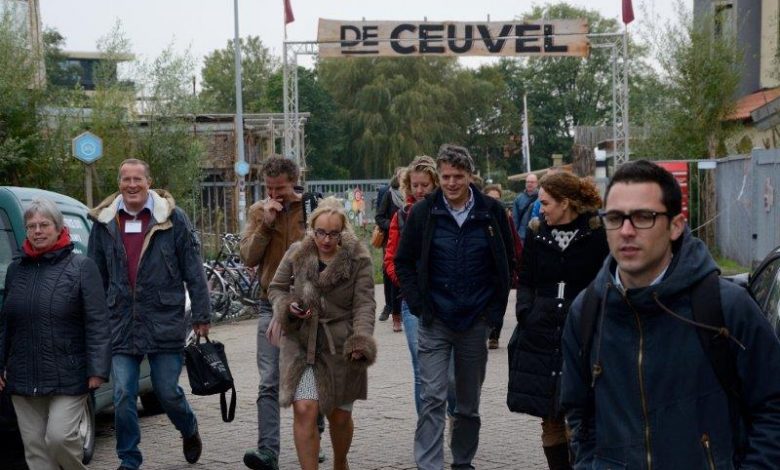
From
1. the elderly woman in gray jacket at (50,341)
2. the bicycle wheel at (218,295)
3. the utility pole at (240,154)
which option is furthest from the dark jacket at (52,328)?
the utility pole at (240,154)

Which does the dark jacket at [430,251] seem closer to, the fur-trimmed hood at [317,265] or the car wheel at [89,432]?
the fur-trimmed hood at [317,265]

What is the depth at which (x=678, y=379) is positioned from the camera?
3.46m

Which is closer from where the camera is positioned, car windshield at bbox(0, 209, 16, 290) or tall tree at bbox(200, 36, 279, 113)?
car windshield at bbox(0, 209, 16, 290)

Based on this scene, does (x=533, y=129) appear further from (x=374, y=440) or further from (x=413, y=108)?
(x=374, y=440)

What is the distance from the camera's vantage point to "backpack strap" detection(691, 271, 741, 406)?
11.2 feet

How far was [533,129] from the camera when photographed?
93188mm

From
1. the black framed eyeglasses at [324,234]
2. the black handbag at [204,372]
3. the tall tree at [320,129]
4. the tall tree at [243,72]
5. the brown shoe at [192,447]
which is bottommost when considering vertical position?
the brown shoe at [192,447]

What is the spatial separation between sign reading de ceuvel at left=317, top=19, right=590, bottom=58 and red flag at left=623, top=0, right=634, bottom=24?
0.99 metres

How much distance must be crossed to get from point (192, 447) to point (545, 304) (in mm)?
2867

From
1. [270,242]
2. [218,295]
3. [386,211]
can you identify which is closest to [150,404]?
[270,242]

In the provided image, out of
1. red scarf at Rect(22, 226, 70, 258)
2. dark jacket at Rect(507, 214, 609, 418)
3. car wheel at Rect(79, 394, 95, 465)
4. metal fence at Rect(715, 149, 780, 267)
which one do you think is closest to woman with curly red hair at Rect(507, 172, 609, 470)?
dark jacket at Rect(507, 214, 609, 418)

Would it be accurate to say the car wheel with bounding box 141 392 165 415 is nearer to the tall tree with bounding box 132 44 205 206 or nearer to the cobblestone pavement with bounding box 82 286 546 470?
the cobblestone pavement with bounding box 82 286 546 470

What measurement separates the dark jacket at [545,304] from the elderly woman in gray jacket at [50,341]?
87.1 inches

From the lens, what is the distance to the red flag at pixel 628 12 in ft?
99.7
